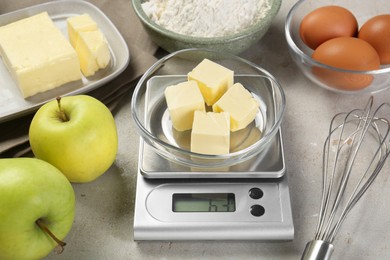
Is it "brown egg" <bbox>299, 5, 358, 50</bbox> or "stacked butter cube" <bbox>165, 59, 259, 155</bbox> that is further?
"brown egg" <bbox>299, 5, 358, 50</bbox>

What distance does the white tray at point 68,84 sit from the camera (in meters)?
1.01

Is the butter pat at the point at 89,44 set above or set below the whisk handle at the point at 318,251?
above

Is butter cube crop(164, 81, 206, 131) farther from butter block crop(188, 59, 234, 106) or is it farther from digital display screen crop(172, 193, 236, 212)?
digital display screen crop(172, 193, 236, 212)

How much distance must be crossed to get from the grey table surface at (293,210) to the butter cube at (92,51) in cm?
9

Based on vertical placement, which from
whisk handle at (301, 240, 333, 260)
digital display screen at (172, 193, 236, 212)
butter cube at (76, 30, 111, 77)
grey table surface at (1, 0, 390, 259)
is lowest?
grey table surface at (1, 0, 390, 259)

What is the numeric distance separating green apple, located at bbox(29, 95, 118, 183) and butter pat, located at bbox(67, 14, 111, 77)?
20 centimetres

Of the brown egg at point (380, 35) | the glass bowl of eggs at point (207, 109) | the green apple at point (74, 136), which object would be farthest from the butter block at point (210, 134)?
the brown egg at point (380, 35)

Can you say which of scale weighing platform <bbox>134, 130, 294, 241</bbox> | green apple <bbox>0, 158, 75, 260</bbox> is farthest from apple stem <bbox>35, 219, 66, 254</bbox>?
scale weighing platform <bbox>134, 130, 294, 241</bbox>

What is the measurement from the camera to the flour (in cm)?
107

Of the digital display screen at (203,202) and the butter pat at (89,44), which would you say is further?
the butter pat at (89,44)

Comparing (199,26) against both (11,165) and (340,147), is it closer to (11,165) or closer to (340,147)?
(340,147)

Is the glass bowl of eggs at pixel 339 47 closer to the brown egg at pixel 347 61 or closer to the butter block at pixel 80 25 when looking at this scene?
the brown egg at pixel 347 61

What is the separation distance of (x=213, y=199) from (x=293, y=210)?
5.0 inches

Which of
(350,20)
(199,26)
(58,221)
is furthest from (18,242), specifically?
(350,20)
